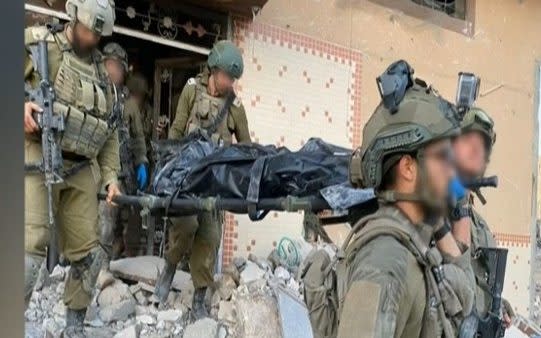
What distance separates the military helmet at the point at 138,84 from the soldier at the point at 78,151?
2.51m

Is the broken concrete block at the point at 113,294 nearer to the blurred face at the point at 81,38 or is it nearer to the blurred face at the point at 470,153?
the blurred face at the point at 81,38

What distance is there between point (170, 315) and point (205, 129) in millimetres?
1312

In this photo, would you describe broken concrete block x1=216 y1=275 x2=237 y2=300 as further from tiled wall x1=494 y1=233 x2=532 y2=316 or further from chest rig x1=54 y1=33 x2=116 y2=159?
tiled wall x1=494 y1=233 x2=532 y2=316

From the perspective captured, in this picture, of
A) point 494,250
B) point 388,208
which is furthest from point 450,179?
point 494,250

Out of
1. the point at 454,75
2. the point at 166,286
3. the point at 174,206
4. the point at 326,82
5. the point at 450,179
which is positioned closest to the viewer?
the point at 450,179

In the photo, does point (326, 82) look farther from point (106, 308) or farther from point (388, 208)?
point (388, 208)

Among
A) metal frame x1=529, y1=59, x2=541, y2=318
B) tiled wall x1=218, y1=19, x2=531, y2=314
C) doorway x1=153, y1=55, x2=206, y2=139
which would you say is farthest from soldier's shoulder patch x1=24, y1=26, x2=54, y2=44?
metal frame x1=529, y1=59, x2=541, y2=318

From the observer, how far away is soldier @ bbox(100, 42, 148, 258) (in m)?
5.33

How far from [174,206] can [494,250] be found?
6.19 ft

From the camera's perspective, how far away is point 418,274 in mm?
1834

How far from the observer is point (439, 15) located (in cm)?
793

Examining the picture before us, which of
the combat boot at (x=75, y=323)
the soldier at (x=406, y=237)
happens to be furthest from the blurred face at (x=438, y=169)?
the combat boot at (x=75, y=323)

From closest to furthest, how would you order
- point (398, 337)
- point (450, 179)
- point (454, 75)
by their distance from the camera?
point (398, 337) → point (450, 179) → point (454, 75)

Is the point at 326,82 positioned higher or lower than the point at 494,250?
higher
